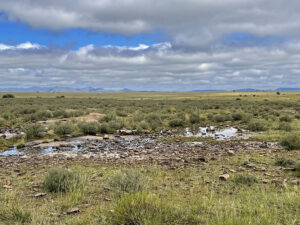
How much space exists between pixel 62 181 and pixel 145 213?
10.8ft

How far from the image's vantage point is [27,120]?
24.5 meters

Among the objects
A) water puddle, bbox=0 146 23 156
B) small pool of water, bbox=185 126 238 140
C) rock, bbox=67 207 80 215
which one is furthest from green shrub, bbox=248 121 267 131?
rock, bbox=67 207 80 215

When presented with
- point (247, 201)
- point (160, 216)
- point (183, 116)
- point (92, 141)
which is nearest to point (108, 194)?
point (160, 216)

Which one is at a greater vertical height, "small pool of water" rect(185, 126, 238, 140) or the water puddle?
"small pool of water" rect(185, 126, 238, 140)

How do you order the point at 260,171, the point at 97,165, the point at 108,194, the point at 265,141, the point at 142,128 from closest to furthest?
1. the point at 108,194
2. the point at 260,171
3. the point at 97,165
4. the point at 265,141
5. the point at 142,128

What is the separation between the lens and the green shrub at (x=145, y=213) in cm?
448

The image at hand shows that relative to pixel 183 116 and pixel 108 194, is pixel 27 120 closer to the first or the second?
pixel 183 116

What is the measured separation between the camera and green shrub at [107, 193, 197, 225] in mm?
4480

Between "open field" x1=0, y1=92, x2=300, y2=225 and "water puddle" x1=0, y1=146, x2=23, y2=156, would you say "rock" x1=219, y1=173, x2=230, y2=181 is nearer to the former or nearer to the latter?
"open field" x1=0, y1=92, x2=300, y2=225

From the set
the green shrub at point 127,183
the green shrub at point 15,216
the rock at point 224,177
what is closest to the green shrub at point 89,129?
the green shrub at point 127,183

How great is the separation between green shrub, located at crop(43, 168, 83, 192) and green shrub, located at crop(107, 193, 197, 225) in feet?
7.35

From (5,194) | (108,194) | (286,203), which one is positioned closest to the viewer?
(286,203)

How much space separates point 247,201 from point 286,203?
2.67 feet

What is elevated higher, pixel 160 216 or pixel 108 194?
pixel 160 216
